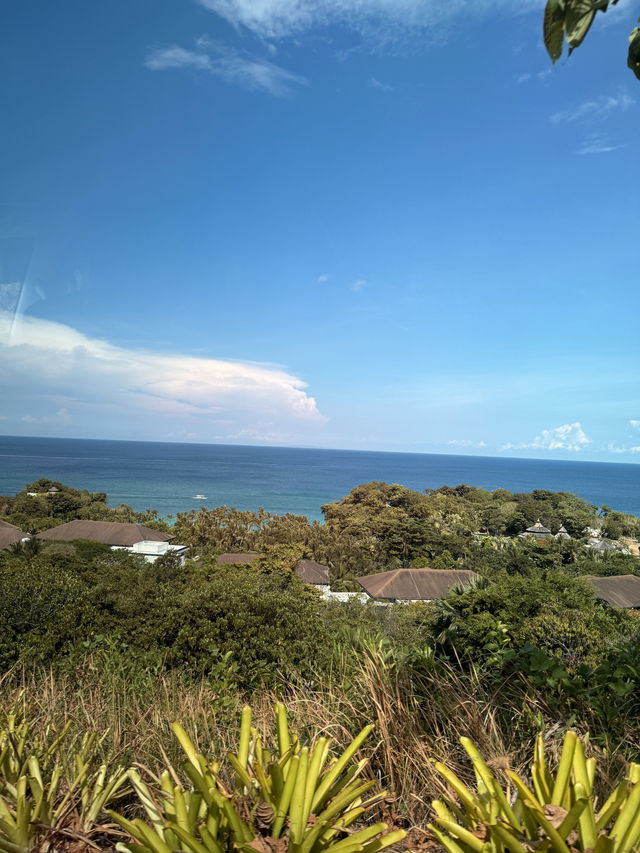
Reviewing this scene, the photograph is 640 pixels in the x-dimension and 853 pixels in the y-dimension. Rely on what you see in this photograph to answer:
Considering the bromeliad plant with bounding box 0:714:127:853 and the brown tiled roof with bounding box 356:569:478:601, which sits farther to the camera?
the brown tiled roof with bounding box 356:569:478:601

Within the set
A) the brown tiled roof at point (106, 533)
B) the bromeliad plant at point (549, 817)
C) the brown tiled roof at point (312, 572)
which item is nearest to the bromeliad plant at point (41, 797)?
the bromeliad plant at point (549, 817)

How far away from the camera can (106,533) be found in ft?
120

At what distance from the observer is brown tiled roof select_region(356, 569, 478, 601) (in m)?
26.8

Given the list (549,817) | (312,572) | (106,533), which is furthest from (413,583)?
(549,817)

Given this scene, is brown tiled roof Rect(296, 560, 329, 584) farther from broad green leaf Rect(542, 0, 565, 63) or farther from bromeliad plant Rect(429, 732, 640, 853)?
broad green leaf Rect(542, 0, 565, 63)

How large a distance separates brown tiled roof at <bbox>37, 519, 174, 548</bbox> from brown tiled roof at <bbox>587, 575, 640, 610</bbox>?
28.7 m

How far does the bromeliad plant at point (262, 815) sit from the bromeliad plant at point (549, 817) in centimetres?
20

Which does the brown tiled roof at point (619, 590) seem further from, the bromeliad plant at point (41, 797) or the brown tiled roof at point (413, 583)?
the bromeliad plant at point (41, 797)

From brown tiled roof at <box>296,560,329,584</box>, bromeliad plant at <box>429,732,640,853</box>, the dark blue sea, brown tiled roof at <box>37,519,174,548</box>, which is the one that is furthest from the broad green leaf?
the dark blue sea

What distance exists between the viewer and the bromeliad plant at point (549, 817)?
3.58 ft

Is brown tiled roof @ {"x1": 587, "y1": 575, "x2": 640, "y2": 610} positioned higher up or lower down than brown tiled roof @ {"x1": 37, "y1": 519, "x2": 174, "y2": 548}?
higher up

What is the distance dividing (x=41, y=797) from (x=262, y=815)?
0.66 m

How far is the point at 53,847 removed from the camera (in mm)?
1376

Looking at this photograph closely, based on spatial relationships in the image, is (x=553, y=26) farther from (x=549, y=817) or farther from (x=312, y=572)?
(x=312, y=572)
